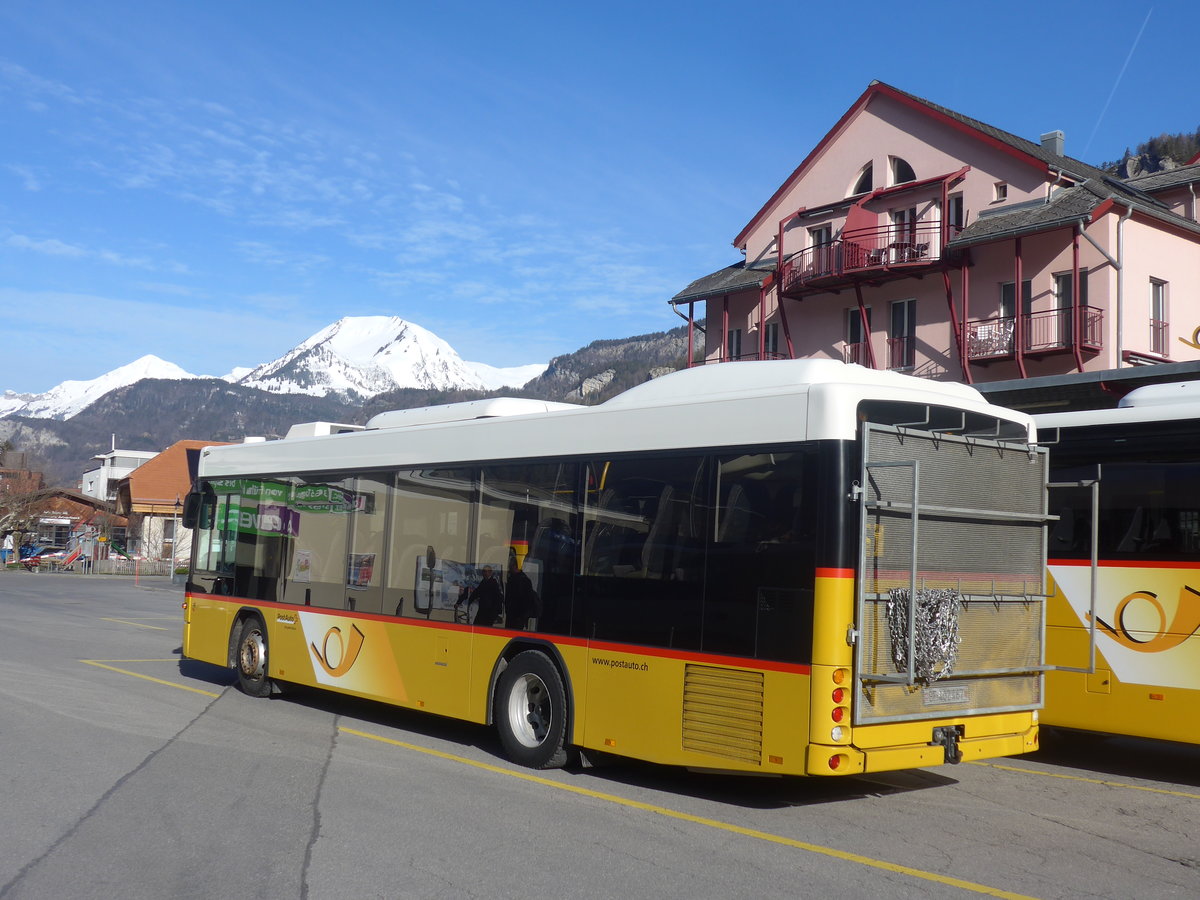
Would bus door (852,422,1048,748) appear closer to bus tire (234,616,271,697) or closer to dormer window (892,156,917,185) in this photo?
bus tire (234,616,271,697)

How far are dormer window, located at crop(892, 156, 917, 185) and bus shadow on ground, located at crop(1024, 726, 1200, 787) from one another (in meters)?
22.9

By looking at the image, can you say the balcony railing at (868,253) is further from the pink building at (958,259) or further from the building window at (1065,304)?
the building window at (1065,304)

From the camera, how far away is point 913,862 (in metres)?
6.81

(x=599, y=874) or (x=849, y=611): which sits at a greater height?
(x=849, y=611)

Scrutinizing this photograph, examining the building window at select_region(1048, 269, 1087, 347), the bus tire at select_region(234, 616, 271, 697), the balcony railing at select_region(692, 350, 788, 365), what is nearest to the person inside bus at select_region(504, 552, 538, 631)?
the bus tire at select_region(234, 616, 271, 697)

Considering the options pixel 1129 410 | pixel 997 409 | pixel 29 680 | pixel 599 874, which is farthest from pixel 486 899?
pixel 29 680

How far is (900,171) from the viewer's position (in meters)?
33.5

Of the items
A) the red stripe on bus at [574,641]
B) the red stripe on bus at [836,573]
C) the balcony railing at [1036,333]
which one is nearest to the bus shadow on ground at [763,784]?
the red stripe on bus at [574,641]

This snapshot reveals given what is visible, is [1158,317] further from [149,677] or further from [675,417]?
[149,677]

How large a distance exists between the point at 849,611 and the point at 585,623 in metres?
2.48

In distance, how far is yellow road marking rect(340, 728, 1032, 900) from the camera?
636 cm

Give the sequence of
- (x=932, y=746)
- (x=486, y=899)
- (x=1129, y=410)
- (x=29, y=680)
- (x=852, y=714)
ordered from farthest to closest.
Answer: (x=29, y=680) < (x=1129, y=410) < (x=932, y=746) < (x=852, y=714) < (x=486, y=899)

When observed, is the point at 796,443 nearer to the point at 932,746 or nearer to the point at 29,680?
the point at 932,746

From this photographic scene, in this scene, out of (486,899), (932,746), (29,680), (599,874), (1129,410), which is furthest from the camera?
(29,680)
